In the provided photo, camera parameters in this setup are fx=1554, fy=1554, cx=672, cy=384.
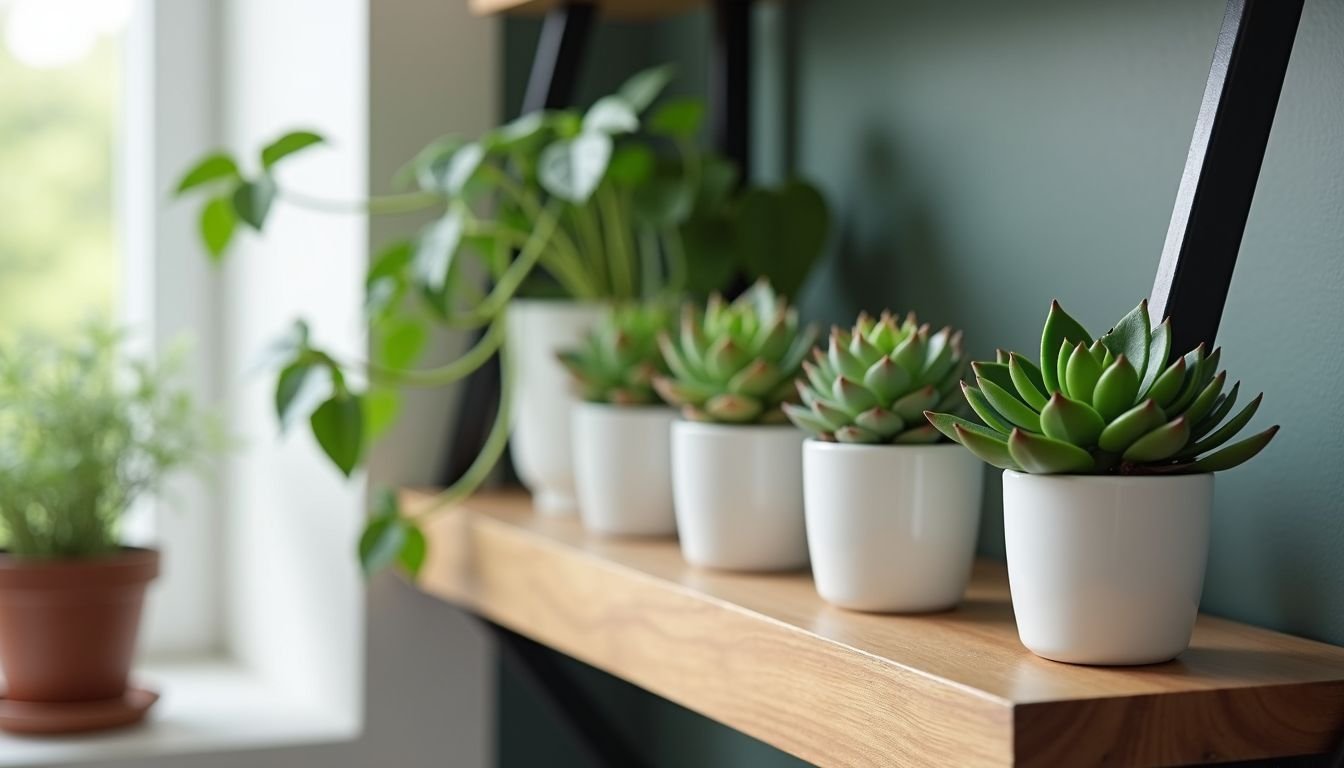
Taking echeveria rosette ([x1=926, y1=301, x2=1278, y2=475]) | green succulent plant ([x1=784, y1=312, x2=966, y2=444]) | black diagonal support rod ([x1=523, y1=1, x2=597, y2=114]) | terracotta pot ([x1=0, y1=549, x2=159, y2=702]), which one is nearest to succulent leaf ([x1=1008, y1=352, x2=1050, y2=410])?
echeveria rosette ([x1=926, y1=301, x2=1278, y2=475])

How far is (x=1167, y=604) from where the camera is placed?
0.72 metres

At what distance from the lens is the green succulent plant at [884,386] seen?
860 millimetres

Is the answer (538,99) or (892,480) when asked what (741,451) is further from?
(538,99)

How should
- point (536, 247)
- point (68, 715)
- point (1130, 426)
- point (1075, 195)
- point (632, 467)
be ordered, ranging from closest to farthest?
1. point (1130, 426)
2. point (1075, 195)
3. point (632, 467)
4. point (536, 247)
5. point (68, 715)

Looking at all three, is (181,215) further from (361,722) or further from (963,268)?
(963,268)

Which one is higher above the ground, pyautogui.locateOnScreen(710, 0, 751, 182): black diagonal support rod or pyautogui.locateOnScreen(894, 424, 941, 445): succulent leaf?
pyautogui.locateOnScreen(710, 0, 751, 182): black diagonal support rod

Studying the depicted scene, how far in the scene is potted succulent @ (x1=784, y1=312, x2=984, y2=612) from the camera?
0.86 metres

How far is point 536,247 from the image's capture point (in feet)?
4.22

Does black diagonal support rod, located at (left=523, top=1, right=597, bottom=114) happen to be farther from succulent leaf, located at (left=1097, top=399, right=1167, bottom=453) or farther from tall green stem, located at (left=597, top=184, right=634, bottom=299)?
succulent leaf, located at (left=1097, top=399, right=1167, bottom=453)

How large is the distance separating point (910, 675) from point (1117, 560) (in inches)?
4.3

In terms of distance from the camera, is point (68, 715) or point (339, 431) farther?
point (68, 715)

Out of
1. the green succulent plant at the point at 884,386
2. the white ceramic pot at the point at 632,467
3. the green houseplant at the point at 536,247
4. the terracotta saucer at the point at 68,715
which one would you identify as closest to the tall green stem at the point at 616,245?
the green houseplant at the point at 536,247

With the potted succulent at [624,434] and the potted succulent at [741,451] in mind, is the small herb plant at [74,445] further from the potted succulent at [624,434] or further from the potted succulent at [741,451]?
the potted succulent at [741,451]

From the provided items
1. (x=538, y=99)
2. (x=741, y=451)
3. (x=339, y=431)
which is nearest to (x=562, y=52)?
(x=538, y=99)
